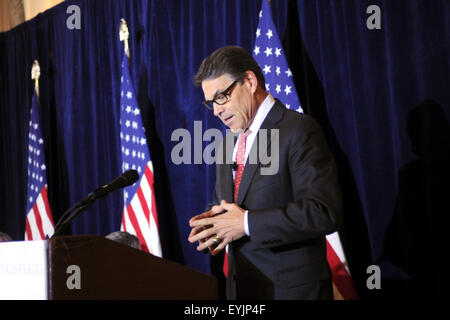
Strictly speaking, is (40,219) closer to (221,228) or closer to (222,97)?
(222,97)

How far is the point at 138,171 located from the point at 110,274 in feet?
9.76

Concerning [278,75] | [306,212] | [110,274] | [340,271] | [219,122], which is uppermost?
[278,75]

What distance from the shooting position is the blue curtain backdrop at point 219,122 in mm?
2865

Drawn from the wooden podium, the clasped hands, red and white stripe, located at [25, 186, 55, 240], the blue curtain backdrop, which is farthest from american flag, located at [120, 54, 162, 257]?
the wooden podium

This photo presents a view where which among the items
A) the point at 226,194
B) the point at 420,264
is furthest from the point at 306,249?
the point at 420,264

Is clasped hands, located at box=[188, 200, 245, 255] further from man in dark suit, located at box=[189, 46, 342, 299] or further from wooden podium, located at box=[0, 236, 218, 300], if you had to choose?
wooden podium, located at box=[0, 236, 218, 300]

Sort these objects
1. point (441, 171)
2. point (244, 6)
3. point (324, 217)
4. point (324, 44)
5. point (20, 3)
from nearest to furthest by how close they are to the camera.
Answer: point (324, 217)
point (441, 171)
point (324, 44)
point (244, 6)
point (20, 3)

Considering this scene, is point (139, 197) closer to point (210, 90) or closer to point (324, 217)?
point (210, 90)

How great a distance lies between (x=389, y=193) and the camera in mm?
3000

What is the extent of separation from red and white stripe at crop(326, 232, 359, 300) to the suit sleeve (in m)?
1.26

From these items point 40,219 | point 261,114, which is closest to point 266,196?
point 261,114

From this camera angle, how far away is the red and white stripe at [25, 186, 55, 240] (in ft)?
17.3

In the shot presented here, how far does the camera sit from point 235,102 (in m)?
2.07

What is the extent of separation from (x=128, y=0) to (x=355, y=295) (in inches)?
138
